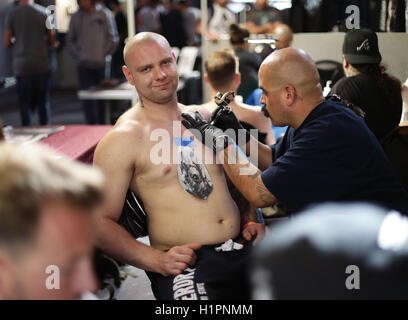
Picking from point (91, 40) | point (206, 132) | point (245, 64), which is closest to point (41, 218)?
point (206, 132)

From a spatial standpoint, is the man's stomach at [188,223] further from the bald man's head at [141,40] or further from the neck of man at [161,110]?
the bald man's head at [141,40]

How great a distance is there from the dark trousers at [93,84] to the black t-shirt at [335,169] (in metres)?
4.43

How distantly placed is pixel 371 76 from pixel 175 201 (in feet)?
3.92

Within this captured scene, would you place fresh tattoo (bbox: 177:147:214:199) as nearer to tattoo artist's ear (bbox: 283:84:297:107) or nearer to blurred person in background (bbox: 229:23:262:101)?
tattoo artist's ear (bbox: 283:84:297:107)

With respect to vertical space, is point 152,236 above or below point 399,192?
below

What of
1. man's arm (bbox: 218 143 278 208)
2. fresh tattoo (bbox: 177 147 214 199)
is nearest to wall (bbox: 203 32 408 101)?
man's arm (bbox: 218 143 278 208)

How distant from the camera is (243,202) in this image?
6.72ft

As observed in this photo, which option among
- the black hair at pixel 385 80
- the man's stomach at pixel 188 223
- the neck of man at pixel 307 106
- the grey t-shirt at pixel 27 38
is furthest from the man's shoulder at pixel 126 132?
the grey t-shirt at pixel 27 38

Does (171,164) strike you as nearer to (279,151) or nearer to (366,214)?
(279,151)

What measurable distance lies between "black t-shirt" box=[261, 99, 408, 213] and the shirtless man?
32cm

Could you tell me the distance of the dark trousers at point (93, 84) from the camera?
5.73 meters

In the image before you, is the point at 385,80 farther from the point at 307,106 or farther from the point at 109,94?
the point at 109,94
